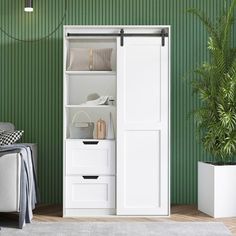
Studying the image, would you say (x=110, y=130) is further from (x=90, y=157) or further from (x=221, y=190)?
(x=221, y=190)

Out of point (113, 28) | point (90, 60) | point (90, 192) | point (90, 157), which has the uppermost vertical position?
point (113, 28)

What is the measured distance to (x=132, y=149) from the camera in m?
5.12

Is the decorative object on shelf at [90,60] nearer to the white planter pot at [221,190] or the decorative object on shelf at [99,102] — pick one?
the decorative object on shelf at [99,102]

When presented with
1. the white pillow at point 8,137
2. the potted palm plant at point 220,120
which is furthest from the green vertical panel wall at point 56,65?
the white pillow at point 8,137

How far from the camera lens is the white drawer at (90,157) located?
5.12 meters

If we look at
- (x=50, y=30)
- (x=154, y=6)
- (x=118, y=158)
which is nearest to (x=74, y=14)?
(x=50, y=30)

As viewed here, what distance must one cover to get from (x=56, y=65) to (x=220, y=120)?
1.84 meters

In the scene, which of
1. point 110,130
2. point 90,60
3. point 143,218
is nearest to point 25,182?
point 110,130

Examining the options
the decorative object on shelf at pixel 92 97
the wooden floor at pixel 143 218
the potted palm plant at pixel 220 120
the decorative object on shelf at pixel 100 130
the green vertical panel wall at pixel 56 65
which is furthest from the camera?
the green vertical panel wall at pixel 56 65

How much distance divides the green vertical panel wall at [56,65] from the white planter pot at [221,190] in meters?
0.69

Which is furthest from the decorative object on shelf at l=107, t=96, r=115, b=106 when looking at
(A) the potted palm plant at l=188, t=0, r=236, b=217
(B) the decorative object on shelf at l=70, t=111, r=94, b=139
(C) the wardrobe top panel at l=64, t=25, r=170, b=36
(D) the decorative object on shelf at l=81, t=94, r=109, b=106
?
(A) the potted palm plant at l=188, t=0, r=236, b=217

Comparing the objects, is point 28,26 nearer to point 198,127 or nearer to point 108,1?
point 108,1

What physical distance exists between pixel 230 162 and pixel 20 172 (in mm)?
2039

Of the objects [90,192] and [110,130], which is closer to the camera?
[90,192]
